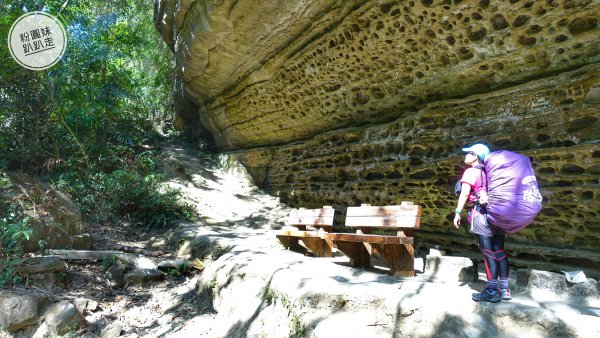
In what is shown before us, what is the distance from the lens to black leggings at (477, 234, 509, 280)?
2633 millimetres

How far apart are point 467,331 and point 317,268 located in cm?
184

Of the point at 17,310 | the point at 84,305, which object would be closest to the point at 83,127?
the point at 84,305

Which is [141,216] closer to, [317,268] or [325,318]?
[317,268]

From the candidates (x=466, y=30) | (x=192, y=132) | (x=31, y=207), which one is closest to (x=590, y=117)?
(x=466, y=30)

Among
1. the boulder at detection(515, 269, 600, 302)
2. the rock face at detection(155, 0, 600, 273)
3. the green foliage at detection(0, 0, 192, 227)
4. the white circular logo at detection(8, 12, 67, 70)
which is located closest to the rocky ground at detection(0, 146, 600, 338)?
the boulder at detection(515, 269, 600, 302)

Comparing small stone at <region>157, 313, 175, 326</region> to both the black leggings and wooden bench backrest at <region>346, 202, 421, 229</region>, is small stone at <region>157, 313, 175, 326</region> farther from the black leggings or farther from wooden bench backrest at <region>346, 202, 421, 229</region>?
the black leggings

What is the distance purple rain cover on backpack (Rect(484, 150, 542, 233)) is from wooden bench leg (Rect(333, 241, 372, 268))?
151 centimetres

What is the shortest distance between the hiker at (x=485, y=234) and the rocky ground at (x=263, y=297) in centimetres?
12

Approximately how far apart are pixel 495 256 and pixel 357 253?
1.56 metres

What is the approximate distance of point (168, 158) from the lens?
31.0 feet

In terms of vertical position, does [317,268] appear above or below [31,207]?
below

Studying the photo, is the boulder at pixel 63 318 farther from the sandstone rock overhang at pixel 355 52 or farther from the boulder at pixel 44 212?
the sandstone rock overhang at pixel 355 52

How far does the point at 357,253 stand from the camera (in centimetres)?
402

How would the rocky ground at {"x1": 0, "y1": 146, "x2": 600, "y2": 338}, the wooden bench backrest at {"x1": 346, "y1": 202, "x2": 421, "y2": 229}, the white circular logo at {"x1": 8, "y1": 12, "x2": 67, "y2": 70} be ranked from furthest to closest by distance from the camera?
the white circular logo at {"x1": 8, "y1": 12, "x2": 67, "y2": 70} < the wooden bench backrest at {"x1": 346, "y1": 202, "x2": 421, "y2": 229} < the rocky ground at {"x1": 0, "y1": 146, "x2": 600, "y2": 338}
